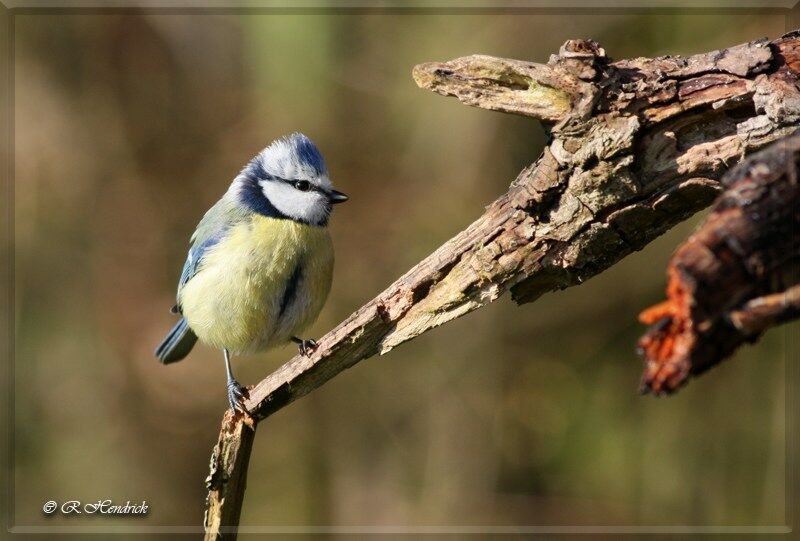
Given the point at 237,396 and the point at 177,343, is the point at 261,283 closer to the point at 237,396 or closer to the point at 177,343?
the point at 237,396

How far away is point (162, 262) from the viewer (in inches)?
177

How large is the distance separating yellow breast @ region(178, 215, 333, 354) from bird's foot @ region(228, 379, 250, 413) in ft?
0.61

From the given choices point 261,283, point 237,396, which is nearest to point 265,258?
point 261,283

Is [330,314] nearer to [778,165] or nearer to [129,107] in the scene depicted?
[129,107]

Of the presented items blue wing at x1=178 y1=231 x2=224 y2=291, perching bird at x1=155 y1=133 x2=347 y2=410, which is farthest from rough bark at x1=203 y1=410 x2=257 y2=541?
blue wing at x1=178 y1=231 x2=224 y2=291

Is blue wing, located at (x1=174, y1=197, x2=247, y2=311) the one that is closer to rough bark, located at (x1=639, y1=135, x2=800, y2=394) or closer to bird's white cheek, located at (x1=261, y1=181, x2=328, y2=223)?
bird's white cheek, located at (x1=261, y1=181, x2=328, y2=223)

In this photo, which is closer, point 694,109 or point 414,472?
point 694,109

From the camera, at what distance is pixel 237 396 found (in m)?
2.79

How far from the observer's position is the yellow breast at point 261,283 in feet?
9.26

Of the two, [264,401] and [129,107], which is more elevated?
[129,107]

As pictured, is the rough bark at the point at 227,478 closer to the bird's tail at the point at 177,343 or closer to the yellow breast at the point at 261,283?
the yellow breast at the point at 261,283

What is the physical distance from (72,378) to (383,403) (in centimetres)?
179

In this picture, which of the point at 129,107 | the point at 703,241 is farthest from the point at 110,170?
the point at 703,241

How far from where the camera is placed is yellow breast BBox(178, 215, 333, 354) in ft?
9.26
